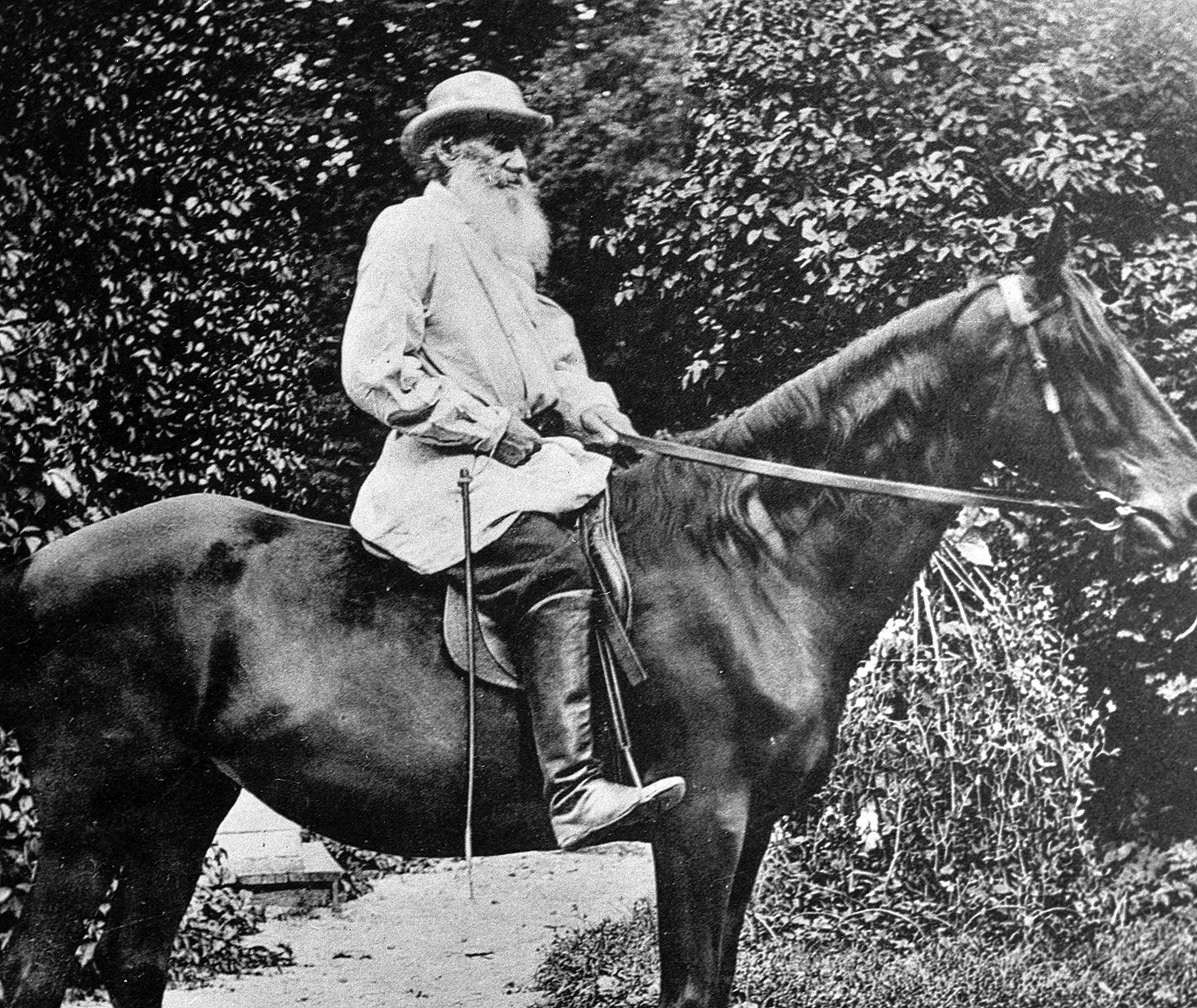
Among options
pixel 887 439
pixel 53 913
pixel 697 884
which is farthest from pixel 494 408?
pixel 53 913

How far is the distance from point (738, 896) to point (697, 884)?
20cm

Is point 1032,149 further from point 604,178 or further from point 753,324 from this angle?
point 604,178

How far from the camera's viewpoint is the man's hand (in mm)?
3764

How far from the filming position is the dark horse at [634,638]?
11.0ft

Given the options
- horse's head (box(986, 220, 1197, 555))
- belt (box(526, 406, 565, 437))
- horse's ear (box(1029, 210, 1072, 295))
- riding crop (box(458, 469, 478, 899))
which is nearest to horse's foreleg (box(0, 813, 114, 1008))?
riding crop (box(458, 469, 478, 899))

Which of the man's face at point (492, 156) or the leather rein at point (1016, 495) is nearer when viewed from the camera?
the leather rein at point (1016, 495)

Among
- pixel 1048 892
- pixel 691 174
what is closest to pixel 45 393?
pixel 691 174

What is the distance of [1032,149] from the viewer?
4.40 meters

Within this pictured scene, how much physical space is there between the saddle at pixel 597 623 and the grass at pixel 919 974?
1159mm

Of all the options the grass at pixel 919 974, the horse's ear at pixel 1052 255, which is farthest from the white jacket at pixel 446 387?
the grass at pixel 919 974

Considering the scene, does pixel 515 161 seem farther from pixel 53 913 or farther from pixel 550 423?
pixel 53 913

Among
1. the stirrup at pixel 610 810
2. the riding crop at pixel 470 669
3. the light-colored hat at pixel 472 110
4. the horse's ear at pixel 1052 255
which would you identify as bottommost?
the stirrup at pixel 610 810

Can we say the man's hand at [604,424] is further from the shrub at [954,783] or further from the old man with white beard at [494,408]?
the shrub at [954,783]

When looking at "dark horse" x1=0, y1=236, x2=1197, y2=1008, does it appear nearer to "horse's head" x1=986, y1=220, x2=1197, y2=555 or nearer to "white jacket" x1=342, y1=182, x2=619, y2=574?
"horse's head" x1=986, y1=220, x2=1197, y2=555
